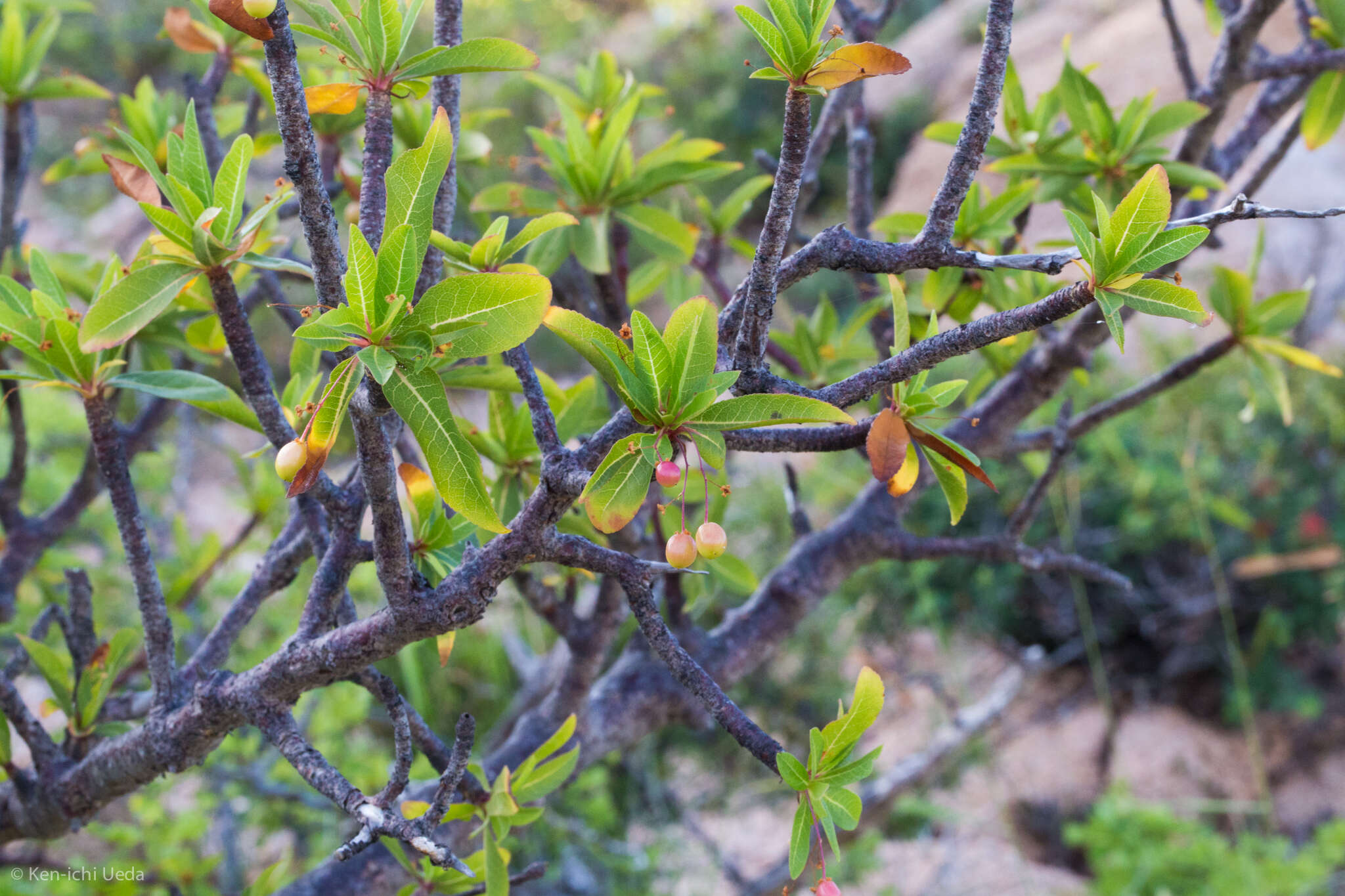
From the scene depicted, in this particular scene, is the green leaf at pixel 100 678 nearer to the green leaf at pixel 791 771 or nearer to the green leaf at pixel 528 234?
the green leaf at pixel 528 234

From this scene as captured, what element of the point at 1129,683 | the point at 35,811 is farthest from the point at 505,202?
the point at 1129,683

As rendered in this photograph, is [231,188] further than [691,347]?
Yes

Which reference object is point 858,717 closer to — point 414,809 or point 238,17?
point 414,809

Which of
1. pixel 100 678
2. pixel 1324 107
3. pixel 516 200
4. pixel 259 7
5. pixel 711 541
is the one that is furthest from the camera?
pixel 1324 107

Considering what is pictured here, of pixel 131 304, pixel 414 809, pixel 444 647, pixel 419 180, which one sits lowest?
pixel 414 809

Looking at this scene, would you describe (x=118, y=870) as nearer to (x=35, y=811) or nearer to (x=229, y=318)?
(x=35, y=811)

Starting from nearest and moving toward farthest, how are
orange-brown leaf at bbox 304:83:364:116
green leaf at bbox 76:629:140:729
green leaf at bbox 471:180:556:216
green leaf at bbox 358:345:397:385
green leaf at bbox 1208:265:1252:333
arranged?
green leaf at bbox 358:345:397:385 → orange-brown leaf at bbox 304:83:364:116 → green leaf at bbox 76:629:140:729 → green leaf at bbox 471:180:556:216 → green leaf at bbox 1208:265:1252:333

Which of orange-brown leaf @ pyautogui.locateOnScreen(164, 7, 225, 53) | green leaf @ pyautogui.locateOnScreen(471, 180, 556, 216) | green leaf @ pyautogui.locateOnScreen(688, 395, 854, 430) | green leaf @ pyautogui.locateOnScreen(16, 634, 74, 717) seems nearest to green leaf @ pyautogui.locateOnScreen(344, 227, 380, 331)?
green leaf @ pyautogui.locateOnScreen(688, 395, 854, 430)

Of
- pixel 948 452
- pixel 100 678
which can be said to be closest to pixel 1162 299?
pixel 948 452

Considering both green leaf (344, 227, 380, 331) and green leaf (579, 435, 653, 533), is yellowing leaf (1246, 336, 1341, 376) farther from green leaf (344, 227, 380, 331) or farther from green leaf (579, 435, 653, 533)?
green leaf (344, 227, 380, 331)
